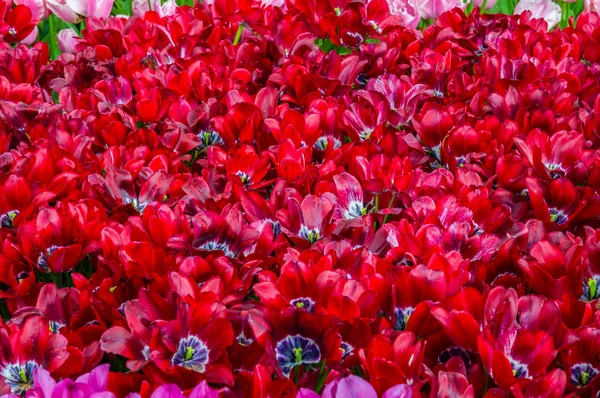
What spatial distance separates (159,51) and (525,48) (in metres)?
1.35

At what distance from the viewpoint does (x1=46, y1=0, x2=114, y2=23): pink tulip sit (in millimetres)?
3186

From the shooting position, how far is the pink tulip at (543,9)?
358 cm

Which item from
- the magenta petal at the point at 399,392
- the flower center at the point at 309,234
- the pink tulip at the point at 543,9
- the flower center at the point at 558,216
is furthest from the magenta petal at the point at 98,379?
the pink tulip at the point at 543,9

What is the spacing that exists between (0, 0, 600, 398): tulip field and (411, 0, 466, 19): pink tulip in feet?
1.58

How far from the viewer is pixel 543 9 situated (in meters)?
3.58

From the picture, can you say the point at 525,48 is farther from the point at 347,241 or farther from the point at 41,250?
the point at 41,250

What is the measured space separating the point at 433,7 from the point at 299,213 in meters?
2.14

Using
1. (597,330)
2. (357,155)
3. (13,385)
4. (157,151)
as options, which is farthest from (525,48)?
(13,385)

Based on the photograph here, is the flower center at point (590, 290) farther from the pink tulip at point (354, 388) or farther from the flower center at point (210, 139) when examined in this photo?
the flower center at point (210, 139)

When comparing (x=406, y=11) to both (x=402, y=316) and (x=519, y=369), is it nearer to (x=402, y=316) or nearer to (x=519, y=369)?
(x=402, y=316)

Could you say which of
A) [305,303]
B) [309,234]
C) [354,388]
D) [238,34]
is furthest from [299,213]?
[238,34]

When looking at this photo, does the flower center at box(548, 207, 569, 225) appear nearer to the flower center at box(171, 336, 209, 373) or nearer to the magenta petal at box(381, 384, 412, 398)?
the magenta petal at box(381, 384, 412, 398)

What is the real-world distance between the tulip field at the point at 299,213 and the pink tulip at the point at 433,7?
48cm

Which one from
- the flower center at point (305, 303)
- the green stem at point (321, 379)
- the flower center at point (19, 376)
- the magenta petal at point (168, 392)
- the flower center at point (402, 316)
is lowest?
the flower center at point (19, 376)
